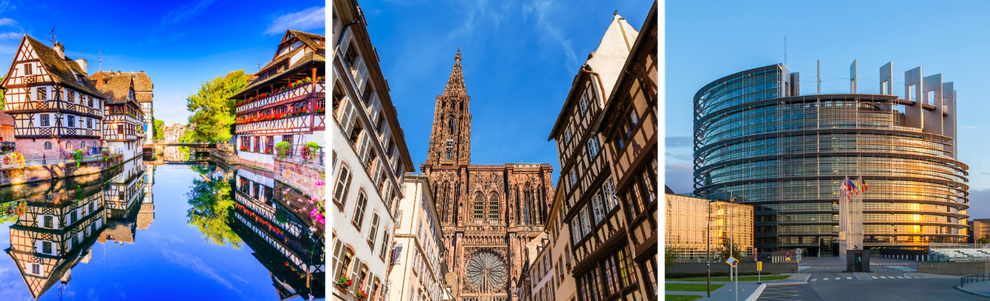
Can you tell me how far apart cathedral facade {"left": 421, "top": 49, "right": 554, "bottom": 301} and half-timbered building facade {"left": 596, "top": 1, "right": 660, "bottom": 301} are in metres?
0.76

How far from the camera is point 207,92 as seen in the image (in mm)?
6539

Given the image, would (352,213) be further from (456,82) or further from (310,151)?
(310,151)

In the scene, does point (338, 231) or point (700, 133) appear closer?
point (338, 231)

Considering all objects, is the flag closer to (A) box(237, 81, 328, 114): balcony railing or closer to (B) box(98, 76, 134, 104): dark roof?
(A) box(237, 81, 328, 114): balcony railing

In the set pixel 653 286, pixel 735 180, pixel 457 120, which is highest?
pixel 457 120

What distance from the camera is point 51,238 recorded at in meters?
6.65

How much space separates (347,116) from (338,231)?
714 millimetres

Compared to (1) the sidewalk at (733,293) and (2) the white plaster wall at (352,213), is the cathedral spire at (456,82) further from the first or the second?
(1) the sidewalk at (733,293)

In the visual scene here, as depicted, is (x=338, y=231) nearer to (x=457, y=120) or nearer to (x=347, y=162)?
(x=347, y=162)

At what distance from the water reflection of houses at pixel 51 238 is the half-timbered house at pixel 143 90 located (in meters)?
1.56

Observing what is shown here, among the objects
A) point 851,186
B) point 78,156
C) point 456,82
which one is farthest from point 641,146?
point 851,186

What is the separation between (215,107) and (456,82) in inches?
226

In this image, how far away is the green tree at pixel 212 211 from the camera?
655 cm

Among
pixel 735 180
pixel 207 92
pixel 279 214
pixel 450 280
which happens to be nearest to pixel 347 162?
pixel 450 280
